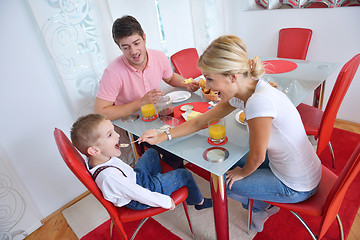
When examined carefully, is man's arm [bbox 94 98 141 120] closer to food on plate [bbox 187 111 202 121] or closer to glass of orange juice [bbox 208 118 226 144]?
food on plate [bbox 187 111 202 121]

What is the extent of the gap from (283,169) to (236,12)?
2433 mm

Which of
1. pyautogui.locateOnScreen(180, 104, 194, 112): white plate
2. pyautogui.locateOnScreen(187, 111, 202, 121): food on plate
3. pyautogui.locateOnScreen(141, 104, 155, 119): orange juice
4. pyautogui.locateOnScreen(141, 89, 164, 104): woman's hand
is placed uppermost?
pyautogui.locateOnScreen(141, 89, 164, 104): woman's hand

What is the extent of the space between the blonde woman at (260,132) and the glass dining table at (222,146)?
0.22 feet

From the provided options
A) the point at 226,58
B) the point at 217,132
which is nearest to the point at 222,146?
the point at 217,132

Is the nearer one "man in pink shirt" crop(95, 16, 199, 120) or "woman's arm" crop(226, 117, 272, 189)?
"woman's arm" crop(226, 117, 272, 189)

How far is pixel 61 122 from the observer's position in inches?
76.1

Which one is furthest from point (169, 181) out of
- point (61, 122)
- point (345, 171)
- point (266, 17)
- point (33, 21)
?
point (266, 17)

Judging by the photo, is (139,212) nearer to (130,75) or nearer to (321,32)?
(130,75)

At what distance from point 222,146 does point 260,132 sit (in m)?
0.24

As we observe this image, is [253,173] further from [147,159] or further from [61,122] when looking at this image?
[61,122]

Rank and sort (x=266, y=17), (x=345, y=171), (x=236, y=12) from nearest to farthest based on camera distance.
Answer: (x=345, y=171) < (x=266, y=17) < (x=236, y=12)

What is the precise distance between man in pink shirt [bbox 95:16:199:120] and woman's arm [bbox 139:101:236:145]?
0.34 meters

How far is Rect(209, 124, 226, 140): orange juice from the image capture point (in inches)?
49.8

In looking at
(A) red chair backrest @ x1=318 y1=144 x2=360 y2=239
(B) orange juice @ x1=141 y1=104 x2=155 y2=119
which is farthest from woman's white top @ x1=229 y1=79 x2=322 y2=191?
(B) orange juice @ x1=141 y1=104 x2=155 y2=119
